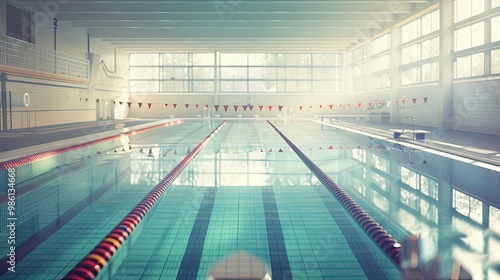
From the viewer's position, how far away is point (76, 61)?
667 inches

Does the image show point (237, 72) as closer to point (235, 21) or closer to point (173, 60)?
point (173, 60)

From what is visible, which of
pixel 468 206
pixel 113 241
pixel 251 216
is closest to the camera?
pixel 113 241

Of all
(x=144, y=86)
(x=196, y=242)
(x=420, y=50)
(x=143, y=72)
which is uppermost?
(x=143, y=72)

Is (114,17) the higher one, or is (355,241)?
(114,17)

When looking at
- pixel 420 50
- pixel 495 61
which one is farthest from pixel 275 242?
pixel 420 50

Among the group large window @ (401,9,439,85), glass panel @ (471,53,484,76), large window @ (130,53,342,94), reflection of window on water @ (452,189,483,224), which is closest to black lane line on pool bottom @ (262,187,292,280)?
reflection of window on water @ (452,189,483,224)

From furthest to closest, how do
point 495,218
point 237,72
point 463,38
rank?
point 237,72 < point 463,38 < point 495,218

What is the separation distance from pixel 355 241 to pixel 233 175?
2.92 metres

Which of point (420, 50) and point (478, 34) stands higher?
point (420, 50)

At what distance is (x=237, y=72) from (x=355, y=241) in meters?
23.2

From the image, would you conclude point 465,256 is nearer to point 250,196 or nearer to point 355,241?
point 355,241

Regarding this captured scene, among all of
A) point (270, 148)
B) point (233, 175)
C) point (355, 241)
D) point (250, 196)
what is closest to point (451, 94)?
point (270, 148)

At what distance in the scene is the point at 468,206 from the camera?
4.13 meters

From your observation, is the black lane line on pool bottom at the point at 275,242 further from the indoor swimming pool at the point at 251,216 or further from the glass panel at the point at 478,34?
the glass panel at the point at 478,34
